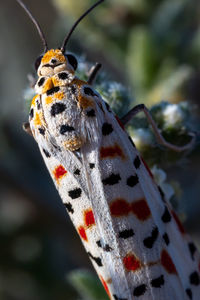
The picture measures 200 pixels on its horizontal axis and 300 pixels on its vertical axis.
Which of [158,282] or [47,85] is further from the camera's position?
[47,85]

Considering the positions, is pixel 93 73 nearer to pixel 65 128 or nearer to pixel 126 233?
A: pixel 65 128

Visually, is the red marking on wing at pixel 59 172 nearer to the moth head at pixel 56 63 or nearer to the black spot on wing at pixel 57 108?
the black spot on wing at pixel 57 108

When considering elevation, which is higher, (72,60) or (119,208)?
(72,60)

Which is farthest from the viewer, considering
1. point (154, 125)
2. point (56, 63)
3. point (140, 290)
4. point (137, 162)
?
point (154, 125)

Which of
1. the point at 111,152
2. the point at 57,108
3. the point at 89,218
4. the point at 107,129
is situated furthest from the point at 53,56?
the point at 89,218

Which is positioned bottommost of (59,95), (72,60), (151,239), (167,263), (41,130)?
(167,263)

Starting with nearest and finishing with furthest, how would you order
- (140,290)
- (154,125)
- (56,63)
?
(140,290) → (56,63) → (154,125)

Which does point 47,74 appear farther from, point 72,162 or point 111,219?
point 111,219
